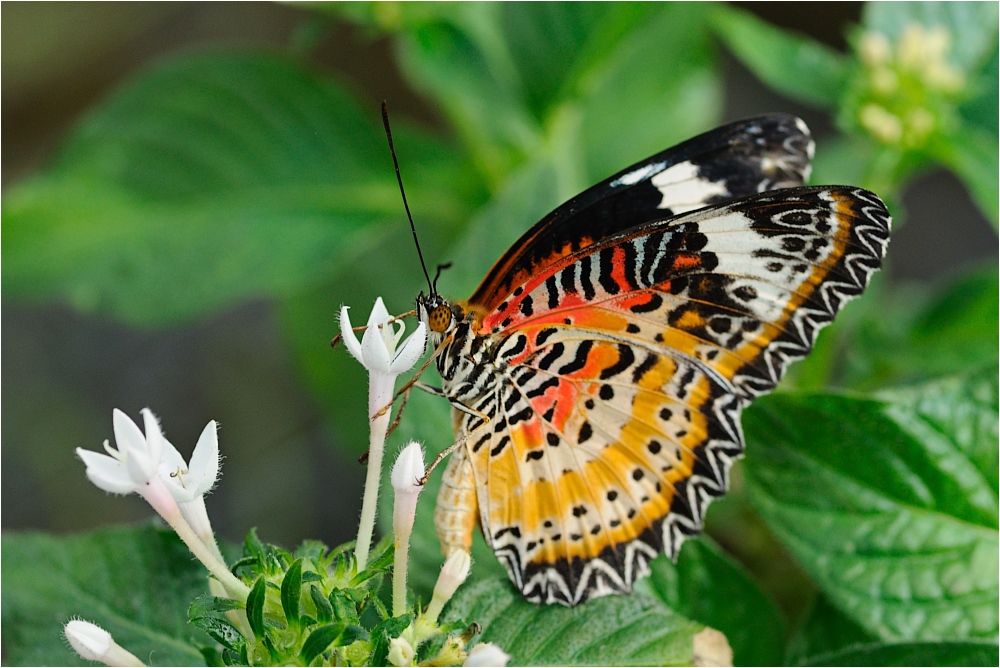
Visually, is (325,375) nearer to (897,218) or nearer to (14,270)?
(14,270)

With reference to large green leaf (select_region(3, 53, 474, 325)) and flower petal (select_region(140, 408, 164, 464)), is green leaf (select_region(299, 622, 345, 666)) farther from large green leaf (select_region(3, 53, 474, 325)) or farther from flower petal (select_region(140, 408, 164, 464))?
large green leaf (select_region(3, 53, 474, 325))

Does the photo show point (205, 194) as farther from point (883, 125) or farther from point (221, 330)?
point (883, 125)

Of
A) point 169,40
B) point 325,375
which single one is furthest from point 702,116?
point 169,40

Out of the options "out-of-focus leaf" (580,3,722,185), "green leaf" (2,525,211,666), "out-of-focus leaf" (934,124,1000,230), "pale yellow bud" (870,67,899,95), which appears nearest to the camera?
"green leaf" (2,525,211,666)

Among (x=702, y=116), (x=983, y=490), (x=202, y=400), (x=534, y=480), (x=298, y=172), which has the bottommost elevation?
(x=983, y=490)

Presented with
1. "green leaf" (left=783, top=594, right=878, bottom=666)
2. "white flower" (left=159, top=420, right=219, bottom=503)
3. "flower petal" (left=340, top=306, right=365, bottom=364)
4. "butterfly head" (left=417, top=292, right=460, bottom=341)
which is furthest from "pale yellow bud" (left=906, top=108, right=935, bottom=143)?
"white flower" (left=159, top=420, right=219, bottom=503)

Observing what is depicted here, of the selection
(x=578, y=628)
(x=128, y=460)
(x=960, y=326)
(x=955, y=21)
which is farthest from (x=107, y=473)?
(x=955, y=21)
